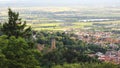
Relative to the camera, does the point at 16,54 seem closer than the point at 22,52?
Yes

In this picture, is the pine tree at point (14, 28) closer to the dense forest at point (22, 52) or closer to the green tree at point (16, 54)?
the dense forest at point (22, 52)

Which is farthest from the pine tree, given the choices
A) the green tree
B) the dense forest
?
the green tree

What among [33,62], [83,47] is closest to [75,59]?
[83,47]

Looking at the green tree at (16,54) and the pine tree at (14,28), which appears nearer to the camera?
the green tree at (16,54)

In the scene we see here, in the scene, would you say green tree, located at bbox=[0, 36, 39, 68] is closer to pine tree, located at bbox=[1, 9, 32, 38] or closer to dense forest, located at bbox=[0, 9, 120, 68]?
dense forest, located at bbox=[0, 9, 120, 68]

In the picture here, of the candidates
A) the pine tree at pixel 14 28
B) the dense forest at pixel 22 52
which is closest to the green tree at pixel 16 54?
the dense forest at pixel 22 52

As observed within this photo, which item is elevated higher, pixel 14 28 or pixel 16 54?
pixel 14 28

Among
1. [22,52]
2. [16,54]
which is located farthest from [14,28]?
[16,54]

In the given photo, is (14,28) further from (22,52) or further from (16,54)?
(16,54)

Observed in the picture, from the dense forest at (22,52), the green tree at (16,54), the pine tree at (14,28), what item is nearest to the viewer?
the green tree at (16,54)

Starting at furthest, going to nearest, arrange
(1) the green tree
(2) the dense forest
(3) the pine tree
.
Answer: (3) the pine tree
(2) the dense forest
(1) the green tree

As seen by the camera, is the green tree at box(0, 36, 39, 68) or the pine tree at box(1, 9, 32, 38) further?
the pine tree at box(1, 9, 32, 38)
